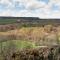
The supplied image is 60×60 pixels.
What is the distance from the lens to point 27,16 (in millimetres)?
2812

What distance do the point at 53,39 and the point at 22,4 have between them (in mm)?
804

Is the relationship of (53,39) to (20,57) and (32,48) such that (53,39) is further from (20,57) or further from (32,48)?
(20,57)

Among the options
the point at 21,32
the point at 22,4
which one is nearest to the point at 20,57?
the point at 21,32

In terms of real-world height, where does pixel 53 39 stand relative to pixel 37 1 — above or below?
below

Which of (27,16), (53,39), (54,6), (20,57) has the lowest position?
(20,57)

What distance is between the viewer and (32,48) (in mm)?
2586

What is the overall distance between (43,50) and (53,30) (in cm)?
44

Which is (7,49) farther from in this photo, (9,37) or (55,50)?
→ (55,50)

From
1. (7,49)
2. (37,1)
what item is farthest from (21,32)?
(37,1)

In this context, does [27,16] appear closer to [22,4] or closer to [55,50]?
[22,4]

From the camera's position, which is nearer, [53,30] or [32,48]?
[32,48]

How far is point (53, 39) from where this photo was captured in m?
2.79

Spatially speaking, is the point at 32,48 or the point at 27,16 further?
the point at 27,16

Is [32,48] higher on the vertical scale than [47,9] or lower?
lower
